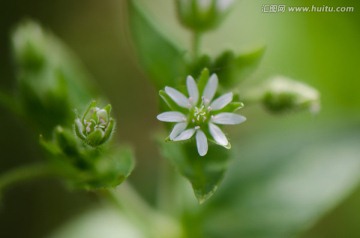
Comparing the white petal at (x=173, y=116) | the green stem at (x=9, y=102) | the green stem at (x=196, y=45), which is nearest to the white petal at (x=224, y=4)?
the green stem at (x=196, y=45)

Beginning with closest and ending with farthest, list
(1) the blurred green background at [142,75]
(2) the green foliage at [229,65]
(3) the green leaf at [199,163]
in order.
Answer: (3) the green leaf at [199,163]
(2) the green foliage at [229,65]
(1) the blurred green background at [142,75]

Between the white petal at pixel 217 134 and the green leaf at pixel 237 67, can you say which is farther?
the green leaf at pixel 237 67

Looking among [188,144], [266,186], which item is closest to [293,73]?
[266,186]

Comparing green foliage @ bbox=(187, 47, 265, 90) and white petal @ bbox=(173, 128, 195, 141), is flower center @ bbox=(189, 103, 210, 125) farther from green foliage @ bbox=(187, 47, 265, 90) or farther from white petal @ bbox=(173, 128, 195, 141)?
green foliage @ bbox=(187, 47, 265, 90)

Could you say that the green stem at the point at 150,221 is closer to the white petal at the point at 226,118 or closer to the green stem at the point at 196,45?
the green stem at the point at 196,45

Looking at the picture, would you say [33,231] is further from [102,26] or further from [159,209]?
[102,26]

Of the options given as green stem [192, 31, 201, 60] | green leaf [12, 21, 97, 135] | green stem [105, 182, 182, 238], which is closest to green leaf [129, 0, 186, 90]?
green stem [192, 31, 201, 60]

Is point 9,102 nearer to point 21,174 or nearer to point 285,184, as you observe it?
point 21,174
